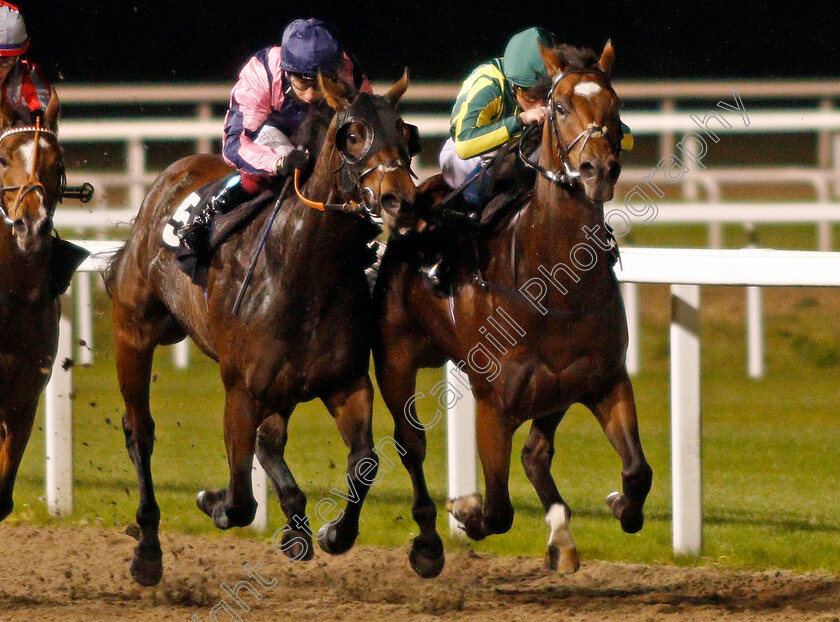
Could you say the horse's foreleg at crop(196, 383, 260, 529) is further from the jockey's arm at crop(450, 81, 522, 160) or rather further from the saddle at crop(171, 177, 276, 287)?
the jockey's arm at crop(450, 81, 522, 160)

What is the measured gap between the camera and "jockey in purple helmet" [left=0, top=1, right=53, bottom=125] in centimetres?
516

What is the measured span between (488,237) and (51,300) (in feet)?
5.47

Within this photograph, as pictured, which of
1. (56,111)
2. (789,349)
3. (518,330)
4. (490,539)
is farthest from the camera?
(789,349)

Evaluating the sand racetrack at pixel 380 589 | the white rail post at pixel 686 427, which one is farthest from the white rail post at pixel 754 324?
the sand racetrack at pixel 380 589

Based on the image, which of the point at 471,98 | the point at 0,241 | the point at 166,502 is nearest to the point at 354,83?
the point at 471,98

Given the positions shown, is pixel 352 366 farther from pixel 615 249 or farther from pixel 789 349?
pixel 789 349

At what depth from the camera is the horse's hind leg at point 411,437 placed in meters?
5.23

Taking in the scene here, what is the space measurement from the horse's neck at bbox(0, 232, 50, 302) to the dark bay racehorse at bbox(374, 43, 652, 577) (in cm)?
140

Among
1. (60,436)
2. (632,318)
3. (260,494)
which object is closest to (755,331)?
(632,318)

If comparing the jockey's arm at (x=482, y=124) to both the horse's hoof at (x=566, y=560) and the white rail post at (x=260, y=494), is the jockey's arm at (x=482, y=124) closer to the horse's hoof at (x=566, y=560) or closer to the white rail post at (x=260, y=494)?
the horse's hoof at (x=566, y=560)

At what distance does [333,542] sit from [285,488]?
1.00ft

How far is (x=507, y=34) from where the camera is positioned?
18.9m

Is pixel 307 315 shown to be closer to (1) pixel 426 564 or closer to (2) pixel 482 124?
(2) pixel 482 124

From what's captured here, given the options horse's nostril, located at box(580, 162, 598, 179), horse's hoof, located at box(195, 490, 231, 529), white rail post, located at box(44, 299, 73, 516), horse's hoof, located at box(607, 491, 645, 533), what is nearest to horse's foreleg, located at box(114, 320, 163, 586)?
horse's hoof, located at box(195, 490, 231, 529)
